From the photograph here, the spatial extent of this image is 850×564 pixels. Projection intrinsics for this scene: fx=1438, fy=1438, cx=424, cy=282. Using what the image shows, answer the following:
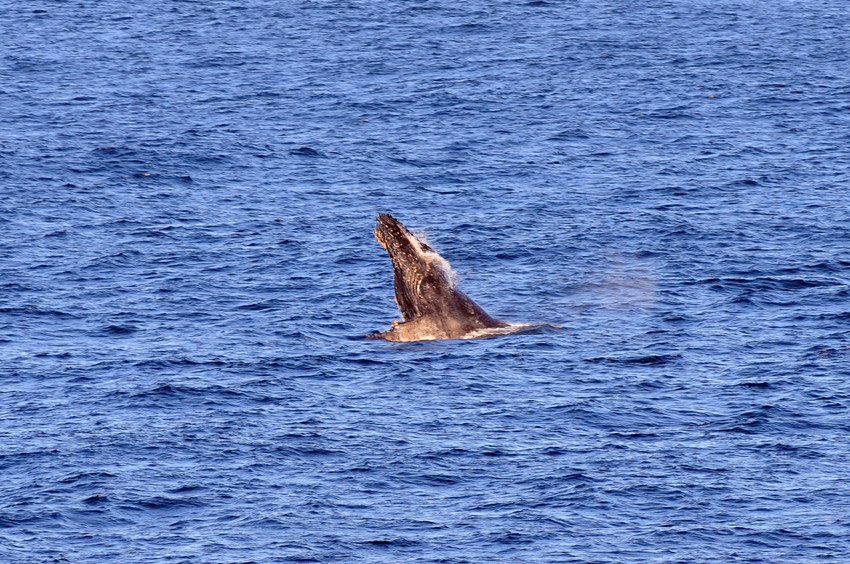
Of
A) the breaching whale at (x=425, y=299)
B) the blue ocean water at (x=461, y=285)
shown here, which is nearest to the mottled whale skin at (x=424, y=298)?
the breaching whale at (x=425, y=299)

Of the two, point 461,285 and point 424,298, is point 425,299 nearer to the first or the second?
point 424,298

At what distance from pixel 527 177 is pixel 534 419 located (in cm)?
2825

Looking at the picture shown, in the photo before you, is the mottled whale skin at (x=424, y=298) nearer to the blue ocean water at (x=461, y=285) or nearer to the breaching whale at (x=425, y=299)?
the breaching whale at (x=425, y=299)

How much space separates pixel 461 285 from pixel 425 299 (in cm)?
830

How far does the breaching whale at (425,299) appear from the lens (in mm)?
44000

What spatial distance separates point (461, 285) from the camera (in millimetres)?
52844

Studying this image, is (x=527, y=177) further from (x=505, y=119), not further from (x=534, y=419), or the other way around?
(x=534, y=419)

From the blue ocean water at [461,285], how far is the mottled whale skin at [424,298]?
732mm

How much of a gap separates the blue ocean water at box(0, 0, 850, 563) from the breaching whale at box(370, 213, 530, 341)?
725 mm

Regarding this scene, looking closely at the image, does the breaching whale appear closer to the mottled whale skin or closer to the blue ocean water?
the mottled whale skin

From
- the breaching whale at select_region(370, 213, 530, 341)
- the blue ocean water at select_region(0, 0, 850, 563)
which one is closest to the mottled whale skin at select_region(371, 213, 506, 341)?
the breaching whale at select_region(370, 213, 530, 341)

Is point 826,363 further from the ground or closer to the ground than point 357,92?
closer to the ground

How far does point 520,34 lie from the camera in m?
97.3

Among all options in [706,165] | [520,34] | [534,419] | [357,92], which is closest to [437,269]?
[534,419]
